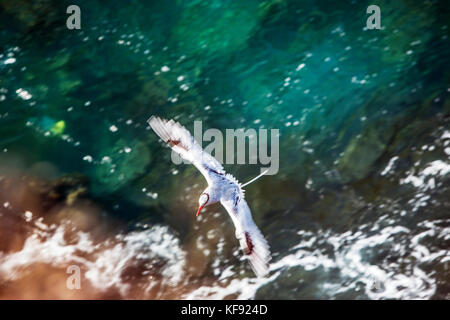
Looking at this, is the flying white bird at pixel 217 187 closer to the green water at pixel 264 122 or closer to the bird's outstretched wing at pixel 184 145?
the bird's outstretched wing at pixel 184 145

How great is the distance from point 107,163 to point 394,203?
13.6ft

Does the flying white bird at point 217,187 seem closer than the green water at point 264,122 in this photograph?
Yes

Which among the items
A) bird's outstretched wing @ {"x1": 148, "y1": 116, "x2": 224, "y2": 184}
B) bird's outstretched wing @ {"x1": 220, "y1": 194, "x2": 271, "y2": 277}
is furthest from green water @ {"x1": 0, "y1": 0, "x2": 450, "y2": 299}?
bird's outstretched wing @ {"x1": 148, "y1": 116, "x2": 224, "y2": 184}

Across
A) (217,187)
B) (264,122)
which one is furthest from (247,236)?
(264,122)

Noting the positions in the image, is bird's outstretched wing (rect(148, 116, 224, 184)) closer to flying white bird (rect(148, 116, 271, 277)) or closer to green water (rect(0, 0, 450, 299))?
flying white bird (rect(148, 116, 271, 277))

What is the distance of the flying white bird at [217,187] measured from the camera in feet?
13.0

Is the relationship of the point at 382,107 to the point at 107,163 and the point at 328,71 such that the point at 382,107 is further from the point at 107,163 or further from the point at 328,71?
the point at 107,163

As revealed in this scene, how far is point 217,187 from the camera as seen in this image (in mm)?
4023

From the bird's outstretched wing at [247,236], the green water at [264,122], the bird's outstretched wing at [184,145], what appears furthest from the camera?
the green water at [264,122]

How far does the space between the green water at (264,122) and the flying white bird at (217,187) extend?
1189mm

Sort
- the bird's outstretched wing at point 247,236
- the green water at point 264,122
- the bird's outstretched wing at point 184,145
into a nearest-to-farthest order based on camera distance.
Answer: the bird's outstretched wing at point 184,145 → the bird's outstretched wing at point 247,236 → the green water at point 264,122

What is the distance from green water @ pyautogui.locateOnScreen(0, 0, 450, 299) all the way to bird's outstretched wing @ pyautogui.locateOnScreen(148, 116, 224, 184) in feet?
5.85

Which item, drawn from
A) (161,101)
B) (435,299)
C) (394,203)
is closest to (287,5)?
(161,101)

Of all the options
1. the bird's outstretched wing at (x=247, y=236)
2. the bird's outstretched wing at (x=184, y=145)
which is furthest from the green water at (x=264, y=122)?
the bird's outstretched wing at (x=184, y=145)
